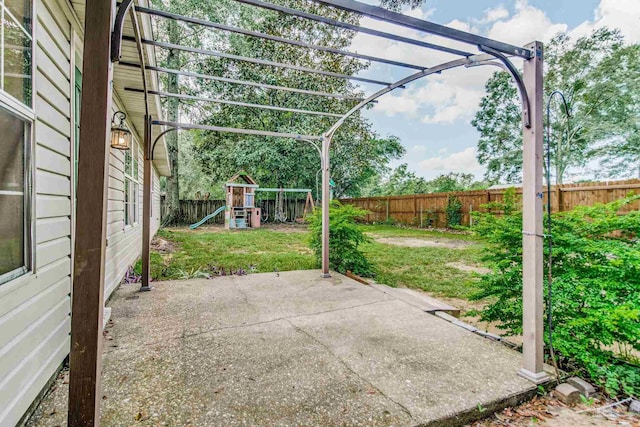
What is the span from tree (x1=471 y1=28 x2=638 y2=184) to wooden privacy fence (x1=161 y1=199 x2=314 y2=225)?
1170 cm

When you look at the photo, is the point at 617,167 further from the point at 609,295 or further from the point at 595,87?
the point at 609,295

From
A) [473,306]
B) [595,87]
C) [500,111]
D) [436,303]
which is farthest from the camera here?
[500,111]

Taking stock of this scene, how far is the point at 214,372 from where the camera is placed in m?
1.93

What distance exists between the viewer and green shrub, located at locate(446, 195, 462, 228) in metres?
12.0

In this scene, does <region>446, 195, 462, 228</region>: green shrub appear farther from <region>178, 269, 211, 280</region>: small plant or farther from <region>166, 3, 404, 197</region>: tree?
<region>178, 269, 211, 280</region>: small plant

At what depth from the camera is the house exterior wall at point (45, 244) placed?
1.40 meters

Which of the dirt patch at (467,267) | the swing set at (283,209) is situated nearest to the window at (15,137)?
the dirt patch at (467,267)

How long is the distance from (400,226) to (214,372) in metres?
13.4

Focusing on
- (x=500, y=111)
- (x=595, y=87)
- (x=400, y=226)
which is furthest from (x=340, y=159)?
(x=595, y=87)

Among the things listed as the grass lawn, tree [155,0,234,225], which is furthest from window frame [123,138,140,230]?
tree [155,0,234,225]

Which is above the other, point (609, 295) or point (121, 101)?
point (121, 101)

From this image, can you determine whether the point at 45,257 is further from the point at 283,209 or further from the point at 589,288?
the point at 283,209

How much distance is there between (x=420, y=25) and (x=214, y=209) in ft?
51.7

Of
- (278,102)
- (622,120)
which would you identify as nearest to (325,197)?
(278,102)
